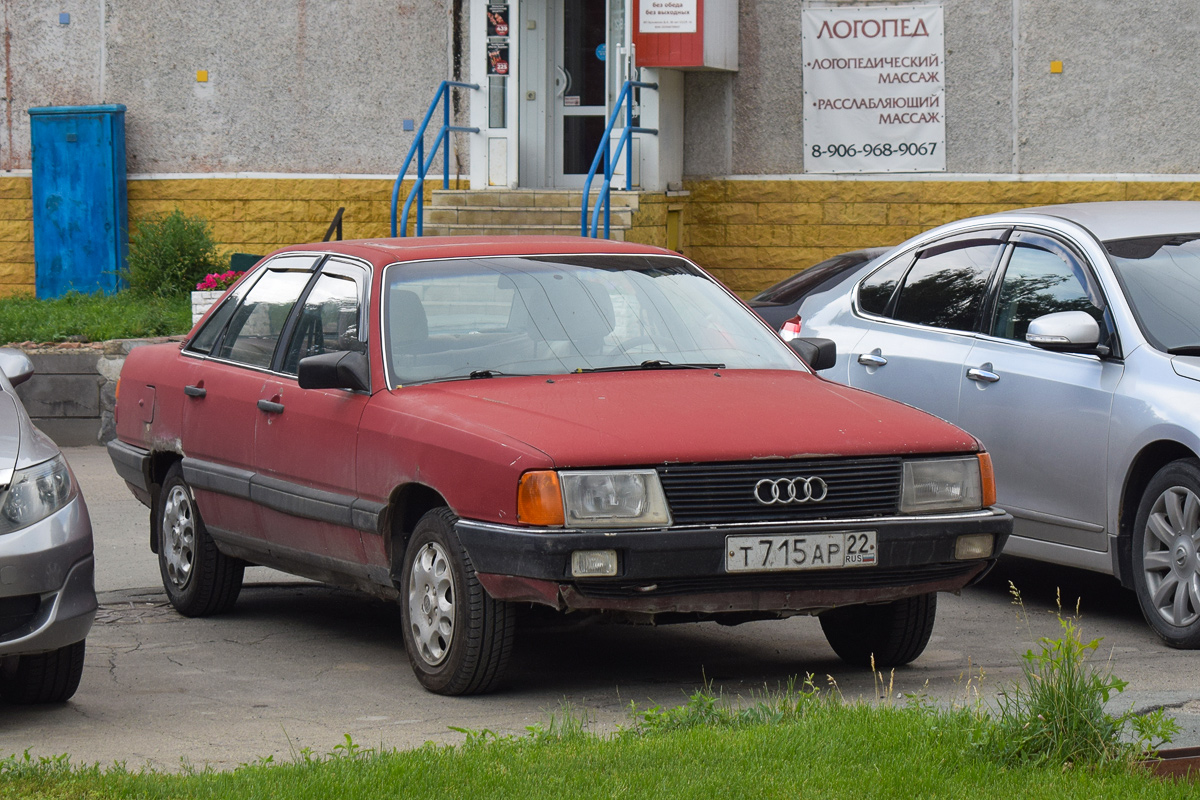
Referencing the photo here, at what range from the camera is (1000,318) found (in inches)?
298

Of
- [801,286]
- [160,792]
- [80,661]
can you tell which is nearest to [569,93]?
[801,286]

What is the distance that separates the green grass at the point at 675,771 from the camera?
419 cm

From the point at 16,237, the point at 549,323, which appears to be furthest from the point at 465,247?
the point at 16,237

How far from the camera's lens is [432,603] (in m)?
5.76

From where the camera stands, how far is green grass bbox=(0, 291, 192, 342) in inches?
563

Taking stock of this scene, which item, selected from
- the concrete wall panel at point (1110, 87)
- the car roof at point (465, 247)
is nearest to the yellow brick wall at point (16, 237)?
the concrete wall panel at point (1110, 87)

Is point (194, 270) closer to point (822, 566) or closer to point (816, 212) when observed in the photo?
point (816, 212)

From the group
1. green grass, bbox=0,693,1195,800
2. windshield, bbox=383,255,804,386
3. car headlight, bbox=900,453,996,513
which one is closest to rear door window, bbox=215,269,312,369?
windshield, bbox=383,255,804,386

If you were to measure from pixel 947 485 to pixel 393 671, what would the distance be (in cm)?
214

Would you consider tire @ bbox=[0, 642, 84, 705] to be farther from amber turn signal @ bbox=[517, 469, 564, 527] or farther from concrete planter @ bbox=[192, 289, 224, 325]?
concrete planter @ bbox=[192, 289, 224, 325]

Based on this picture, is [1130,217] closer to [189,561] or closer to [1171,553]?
[1171,553]

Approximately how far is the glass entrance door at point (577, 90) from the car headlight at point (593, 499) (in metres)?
13.1

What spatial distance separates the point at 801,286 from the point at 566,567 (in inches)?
291

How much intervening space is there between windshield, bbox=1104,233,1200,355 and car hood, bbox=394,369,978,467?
1.34 m
